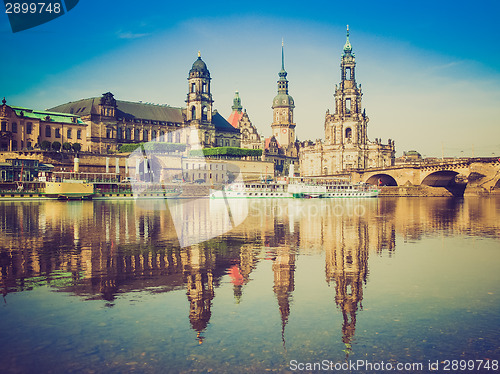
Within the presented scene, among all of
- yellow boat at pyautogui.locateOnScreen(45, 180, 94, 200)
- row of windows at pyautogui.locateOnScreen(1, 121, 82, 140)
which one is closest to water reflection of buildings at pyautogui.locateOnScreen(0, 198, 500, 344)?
yellow boat at pyautogui.locateOnScreen(45, 180, 94, 200)

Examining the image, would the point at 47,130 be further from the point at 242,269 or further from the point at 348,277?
the point at 348,277

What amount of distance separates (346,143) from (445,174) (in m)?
27.8

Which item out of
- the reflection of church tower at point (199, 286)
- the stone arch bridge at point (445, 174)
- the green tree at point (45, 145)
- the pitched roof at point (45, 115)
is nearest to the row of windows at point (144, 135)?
the pitched roof at point (45, 115)

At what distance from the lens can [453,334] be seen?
9719 millimetres

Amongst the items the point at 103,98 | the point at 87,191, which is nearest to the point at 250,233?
the point at 87,191

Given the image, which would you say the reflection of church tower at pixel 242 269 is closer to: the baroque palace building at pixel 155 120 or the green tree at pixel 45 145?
the green tree at pixel 45 145

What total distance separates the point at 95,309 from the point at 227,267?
5.74 metres

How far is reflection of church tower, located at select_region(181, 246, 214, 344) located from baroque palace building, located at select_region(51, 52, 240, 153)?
3206 inches

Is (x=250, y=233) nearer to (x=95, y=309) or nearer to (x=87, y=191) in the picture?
(x=95, y=309)

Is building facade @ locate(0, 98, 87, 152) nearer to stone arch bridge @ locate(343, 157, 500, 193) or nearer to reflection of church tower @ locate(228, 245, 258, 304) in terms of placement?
stone arch bridge @ locate(343, 157, 500, 193)

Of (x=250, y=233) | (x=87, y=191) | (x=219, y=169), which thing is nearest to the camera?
(x=250, y=233)

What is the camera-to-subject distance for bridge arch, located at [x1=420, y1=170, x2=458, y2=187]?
3651 inches

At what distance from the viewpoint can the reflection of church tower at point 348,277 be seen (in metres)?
10.7

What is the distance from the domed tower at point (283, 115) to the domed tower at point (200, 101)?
3511 cm
